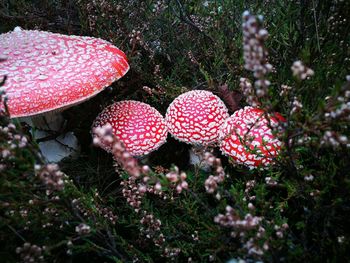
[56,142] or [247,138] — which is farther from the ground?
[247,138]

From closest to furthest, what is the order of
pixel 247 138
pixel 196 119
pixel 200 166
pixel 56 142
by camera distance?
pixel 200 166
pixel 247 138
pixel 196 119
pixel 56 142

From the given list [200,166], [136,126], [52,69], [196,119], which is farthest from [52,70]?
[200,166]

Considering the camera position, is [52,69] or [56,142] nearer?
[52,69]

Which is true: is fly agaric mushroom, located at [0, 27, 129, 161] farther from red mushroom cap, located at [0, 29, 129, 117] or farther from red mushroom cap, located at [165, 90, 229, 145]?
red mushroom cap, located at [165, 90, 229, 145]

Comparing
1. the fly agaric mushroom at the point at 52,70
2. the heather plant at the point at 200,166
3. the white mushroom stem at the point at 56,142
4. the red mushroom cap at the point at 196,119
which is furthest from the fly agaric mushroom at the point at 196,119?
the white mushroom stem at the point at 56,142

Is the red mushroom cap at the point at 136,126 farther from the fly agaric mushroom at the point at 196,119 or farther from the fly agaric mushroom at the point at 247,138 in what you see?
the fly agaric mushroom at the point at 247,138

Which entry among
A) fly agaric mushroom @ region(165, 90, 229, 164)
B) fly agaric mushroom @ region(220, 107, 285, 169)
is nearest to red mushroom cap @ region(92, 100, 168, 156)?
fly agaric mushroom @ region(165, 90, 229, 164)

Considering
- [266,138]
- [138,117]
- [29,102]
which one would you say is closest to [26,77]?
[29,102]

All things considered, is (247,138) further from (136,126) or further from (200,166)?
(136,126)
